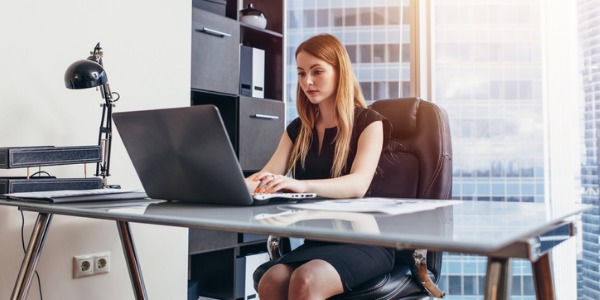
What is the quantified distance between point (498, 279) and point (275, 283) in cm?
72

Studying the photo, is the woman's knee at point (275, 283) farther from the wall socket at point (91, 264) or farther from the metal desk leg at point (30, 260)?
the wall socket at point (91, 264)

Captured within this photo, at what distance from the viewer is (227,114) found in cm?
267

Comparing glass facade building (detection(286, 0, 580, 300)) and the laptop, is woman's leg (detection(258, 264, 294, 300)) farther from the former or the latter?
glass facade building (detection(286, 0, 580, 300))

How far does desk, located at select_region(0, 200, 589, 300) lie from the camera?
63cm

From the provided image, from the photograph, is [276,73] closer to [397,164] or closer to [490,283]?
[397,164]

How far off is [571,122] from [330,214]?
6.98 ft

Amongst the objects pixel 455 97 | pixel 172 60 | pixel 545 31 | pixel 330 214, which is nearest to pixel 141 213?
pixel 330 214

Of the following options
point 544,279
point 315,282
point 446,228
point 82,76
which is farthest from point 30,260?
point 544,279

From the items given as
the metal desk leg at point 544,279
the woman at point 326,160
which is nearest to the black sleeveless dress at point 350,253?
the woman at point 326,160

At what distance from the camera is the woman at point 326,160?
123cm

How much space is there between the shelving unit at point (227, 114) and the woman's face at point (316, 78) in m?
0.86

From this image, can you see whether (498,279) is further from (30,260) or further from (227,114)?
(227,114)

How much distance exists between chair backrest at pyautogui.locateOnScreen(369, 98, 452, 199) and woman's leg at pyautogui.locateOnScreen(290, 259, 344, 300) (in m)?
0.51

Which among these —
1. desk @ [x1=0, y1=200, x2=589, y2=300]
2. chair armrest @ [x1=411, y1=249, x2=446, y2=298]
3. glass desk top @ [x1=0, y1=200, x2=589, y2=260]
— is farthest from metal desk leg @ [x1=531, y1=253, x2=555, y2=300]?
chair armrest @ [x1=411, y1=249, x2=446, y2=298]
